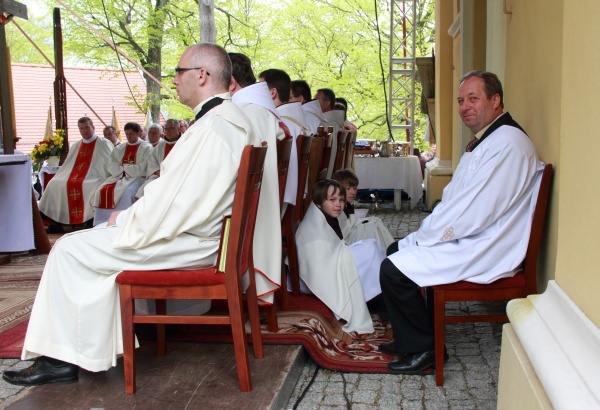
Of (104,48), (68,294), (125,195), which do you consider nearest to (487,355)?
(68,294)

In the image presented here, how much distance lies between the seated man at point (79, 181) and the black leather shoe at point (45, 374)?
21.3 ft

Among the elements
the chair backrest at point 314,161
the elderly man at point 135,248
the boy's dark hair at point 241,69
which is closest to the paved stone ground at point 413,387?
the elderly man at point 135,248

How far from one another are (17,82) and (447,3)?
16.5m

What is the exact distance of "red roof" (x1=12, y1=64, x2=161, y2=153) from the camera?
23.7 meters

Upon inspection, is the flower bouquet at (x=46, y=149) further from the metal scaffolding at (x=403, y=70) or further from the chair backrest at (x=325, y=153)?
the metal scaffolding at (x=403, y=70)

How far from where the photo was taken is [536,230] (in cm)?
355

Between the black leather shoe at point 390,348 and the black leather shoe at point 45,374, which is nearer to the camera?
the black leather shoe at point 45,374

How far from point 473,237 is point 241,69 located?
1930 millimetres

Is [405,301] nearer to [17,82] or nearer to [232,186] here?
[232,186]

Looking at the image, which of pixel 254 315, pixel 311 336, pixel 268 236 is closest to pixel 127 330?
pixel 254 315

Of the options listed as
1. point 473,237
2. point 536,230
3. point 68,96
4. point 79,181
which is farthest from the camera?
point 68,96

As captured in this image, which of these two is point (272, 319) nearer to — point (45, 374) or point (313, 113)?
point (45, 374)

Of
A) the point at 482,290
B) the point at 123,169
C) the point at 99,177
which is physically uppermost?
the point at 123,169

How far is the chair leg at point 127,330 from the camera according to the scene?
3.27 meters
